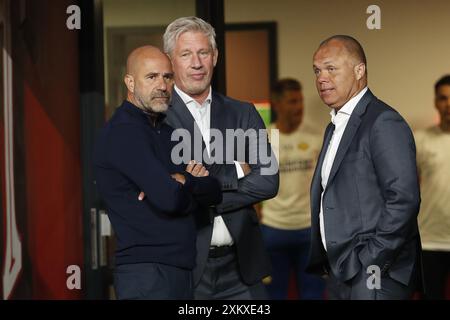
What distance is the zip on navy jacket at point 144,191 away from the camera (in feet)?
12.7

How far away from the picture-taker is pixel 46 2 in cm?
552

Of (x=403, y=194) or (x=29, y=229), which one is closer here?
(x=403, y=194)

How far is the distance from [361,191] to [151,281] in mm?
982

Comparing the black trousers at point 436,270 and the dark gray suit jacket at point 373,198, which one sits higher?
the dark gray suit jacket at point 373,198

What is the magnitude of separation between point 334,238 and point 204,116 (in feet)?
2.82

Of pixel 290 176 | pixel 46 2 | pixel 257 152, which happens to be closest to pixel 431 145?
pixel 290 176

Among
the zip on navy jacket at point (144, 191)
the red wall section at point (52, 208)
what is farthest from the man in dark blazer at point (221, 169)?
the red wall section at point (52, 208)

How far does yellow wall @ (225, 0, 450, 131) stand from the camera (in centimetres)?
638

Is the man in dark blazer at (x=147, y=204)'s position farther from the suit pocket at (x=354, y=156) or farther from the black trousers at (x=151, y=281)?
the suit pocket at (x=354, y=156)

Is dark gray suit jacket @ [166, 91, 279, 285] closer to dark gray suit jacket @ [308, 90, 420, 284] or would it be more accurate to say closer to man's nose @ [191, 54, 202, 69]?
man's nose @ [191, 54, 202, 69]

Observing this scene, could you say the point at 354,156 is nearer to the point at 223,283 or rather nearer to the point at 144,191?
the point at 223,283

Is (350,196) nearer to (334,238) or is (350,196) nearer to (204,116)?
(334,238)

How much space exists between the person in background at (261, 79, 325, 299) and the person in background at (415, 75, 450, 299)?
69cm

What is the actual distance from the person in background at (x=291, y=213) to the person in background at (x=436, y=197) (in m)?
0.69
